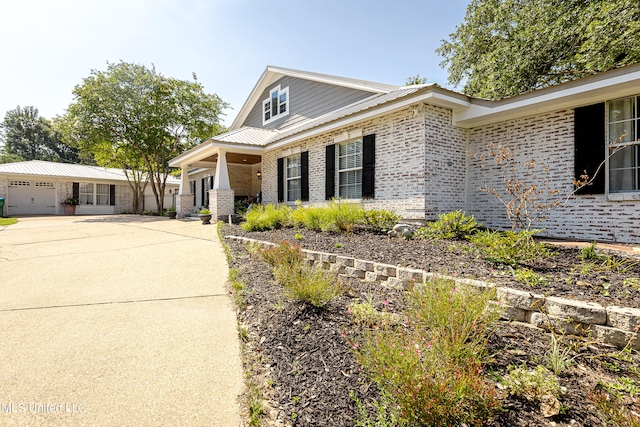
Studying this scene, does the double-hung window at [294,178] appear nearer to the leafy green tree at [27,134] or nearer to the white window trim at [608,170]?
the white window trim at [608,170]

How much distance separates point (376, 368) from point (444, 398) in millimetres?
429

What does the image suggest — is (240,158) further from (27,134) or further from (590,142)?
(27,134)

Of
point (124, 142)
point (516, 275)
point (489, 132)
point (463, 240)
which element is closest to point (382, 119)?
point (489, 132)

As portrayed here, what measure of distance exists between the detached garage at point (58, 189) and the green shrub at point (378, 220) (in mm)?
22774

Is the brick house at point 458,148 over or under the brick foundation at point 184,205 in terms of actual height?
over

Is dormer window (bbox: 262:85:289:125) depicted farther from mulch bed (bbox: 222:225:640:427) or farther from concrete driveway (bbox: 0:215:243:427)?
mulch bed (bbox: 222:225:640:427)

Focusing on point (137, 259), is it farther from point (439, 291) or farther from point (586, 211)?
point (586, 211)

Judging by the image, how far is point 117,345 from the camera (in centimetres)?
274

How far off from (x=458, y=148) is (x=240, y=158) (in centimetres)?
1012

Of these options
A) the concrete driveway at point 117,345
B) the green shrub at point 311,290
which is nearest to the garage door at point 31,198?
the concrete driveway at point 117,345

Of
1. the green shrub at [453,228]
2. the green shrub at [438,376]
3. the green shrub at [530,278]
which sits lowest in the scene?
A: the green shrub at [438,376]

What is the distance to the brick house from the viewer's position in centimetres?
564

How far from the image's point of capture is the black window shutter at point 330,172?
30.7 feet

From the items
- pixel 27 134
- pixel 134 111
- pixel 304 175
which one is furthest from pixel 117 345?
pixel 27 134
